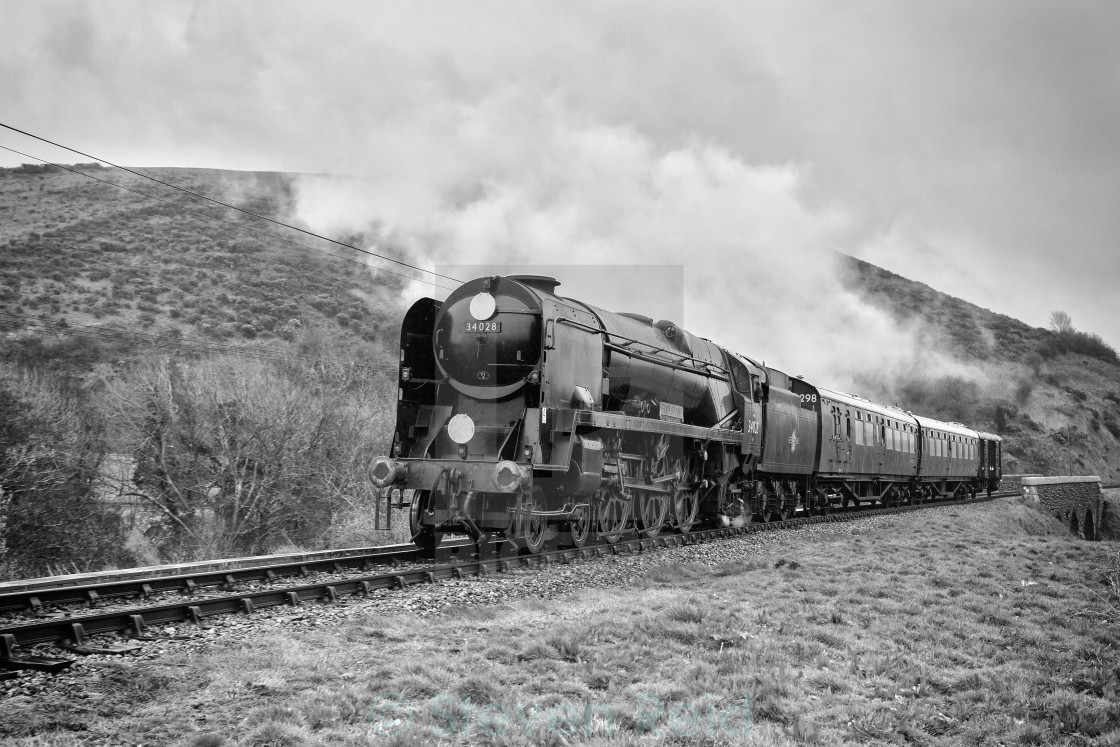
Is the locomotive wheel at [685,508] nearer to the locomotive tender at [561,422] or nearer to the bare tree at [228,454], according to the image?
the locomotive tender at [561,422]

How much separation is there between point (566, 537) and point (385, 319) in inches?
1213

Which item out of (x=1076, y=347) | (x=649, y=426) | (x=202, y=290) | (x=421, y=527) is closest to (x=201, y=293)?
(x=202, y=290)

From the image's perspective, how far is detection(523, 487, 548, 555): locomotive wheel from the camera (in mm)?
11387

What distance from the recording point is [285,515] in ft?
50.2

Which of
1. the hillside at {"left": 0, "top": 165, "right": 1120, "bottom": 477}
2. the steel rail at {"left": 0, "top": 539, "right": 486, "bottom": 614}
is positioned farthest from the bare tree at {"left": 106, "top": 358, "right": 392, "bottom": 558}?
the steel rail at {"left": 0, "top": 539, "right": 486, "bottom": 614}

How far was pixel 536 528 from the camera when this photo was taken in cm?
1174

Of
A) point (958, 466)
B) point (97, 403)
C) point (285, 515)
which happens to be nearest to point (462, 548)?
point (285, 515)

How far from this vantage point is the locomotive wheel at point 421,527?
1169 cm

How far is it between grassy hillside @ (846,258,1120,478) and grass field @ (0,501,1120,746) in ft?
220

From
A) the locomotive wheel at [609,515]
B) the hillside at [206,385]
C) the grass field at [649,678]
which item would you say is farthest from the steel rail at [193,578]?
the hillside at [206,385]

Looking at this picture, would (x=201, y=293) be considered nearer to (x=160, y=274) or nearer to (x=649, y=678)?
(x=160, y=274)

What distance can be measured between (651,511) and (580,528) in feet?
7.10

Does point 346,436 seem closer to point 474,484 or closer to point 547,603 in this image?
point 474,484

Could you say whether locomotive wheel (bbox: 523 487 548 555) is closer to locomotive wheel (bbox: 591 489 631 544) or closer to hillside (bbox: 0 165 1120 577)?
locomotive wheel (bbox: 591 489 631 544)
